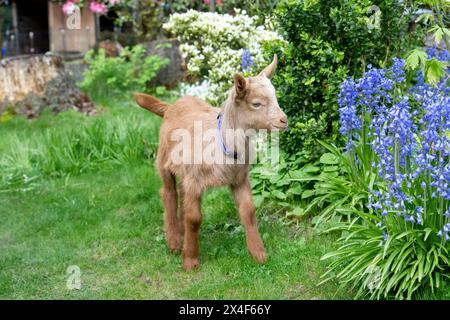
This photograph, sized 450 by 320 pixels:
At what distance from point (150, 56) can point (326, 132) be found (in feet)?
20.6

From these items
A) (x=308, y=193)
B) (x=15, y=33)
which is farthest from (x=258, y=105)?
(x=15, y=33)

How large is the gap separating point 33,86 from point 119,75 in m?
1.75

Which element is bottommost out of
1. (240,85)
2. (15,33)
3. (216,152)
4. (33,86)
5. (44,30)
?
(216,152)

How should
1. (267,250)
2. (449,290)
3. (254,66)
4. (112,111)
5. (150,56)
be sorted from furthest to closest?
(150,56), (112,111), (254,66), (267,250), (449,290)

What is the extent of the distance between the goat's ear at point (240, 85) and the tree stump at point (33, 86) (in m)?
5.98

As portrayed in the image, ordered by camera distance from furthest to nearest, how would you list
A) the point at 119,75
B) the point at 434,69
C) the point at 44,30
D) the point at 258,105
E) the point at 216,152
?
1. the point at 44,30
2. the point at 119,75
3. the point at 216,152
4. the point at 258,105
5. the point at 434,69

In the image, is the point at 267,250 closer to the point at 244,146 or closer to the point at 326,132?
the point at 244,146

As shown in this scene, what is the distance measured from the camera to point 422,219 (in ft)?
13.4

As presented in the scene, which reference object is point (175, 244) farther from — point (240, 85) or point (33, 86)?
point (33, 86)

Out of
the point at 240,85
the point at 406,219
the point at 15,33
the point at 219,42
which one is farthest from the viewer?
the point at 15,33

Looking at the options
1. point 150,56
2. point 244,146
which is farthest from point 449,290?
point 150,56

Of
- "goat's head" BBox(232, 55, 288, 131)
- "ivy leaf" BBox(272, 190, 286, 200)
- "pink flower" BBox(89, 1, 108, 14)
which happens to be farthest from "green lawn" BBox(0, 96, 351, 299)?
"pink flower" BBox(89, 1, 108, 14)

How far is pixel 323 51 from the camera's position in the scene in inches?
226

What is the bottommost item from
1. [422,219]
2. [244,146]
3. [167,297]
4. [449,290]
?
[167,297]
